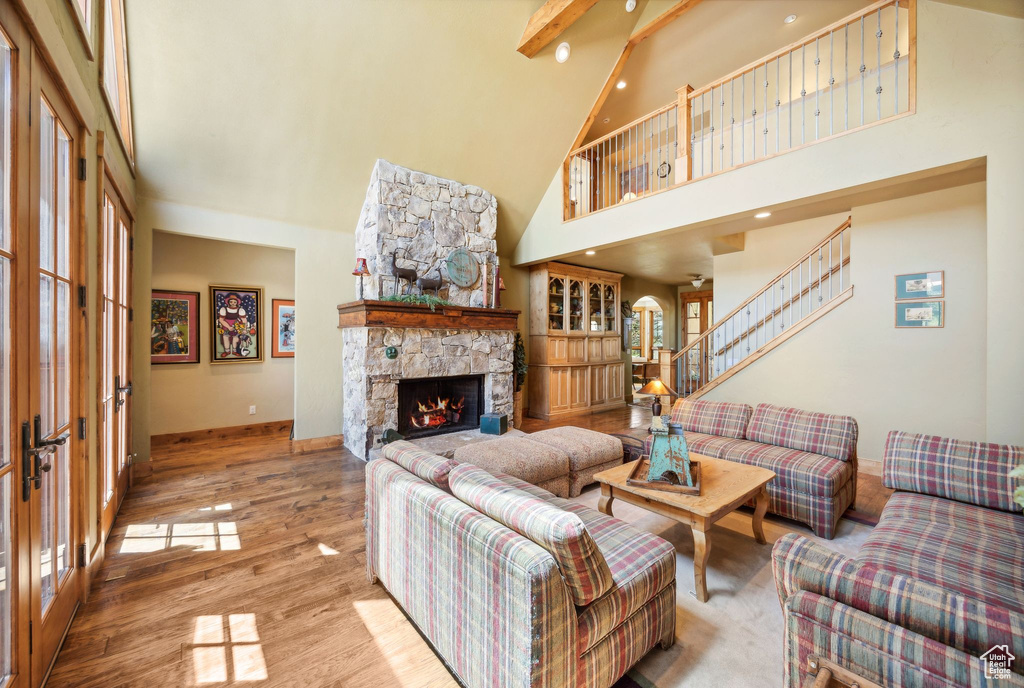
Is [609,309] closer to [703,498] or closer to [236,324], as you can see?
[703,498]

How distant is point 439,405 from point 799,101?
6.04 meters

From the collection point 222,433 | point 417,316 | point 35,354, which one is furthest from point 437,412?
point 35,354

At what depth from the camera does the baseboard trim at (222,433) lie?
4766mm

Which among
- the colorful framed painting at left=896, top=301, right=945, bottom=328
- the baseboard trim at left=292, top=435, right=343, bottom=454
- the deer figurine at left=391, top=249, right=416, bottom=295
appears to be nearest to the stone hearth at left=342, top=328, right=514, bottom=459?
the baseboard trim at left=292, top=435, right=343, bottom=454

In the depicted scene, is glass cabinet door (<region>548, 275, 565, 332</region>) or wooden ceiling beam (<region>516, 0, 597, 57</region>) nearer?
wooden ceiling beam (<region>516, 0, 597, 57</region>)

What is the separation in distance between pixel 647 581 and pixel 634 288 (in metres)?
7.36

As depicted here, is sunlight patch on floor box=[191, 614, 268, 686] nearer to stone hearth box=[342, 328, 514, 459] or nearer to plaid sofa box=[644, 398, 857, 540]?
stone hearth box=[342, 328, 514, 459]

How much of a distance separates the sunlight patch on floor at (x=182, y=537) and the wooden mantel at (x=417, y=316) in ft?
6.83

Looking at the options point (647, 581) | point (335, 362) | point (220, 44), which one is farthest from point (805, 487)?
point (220, 44)

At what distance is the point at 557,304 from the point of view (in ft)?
21.7

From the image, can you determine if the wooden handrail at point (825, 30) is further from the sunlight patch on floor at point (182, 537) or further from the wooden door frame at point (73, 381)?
the sunlight patch on floor at point (182, 537)

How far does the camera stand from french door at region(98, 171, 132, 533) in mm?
2418

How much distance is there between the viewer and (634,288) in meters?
8.34

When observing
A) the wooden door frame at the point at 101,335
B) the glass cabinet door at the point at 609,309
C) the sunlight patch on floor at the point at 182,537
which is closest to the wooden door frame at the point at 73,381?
the wooden door frame at the point at 101,335
